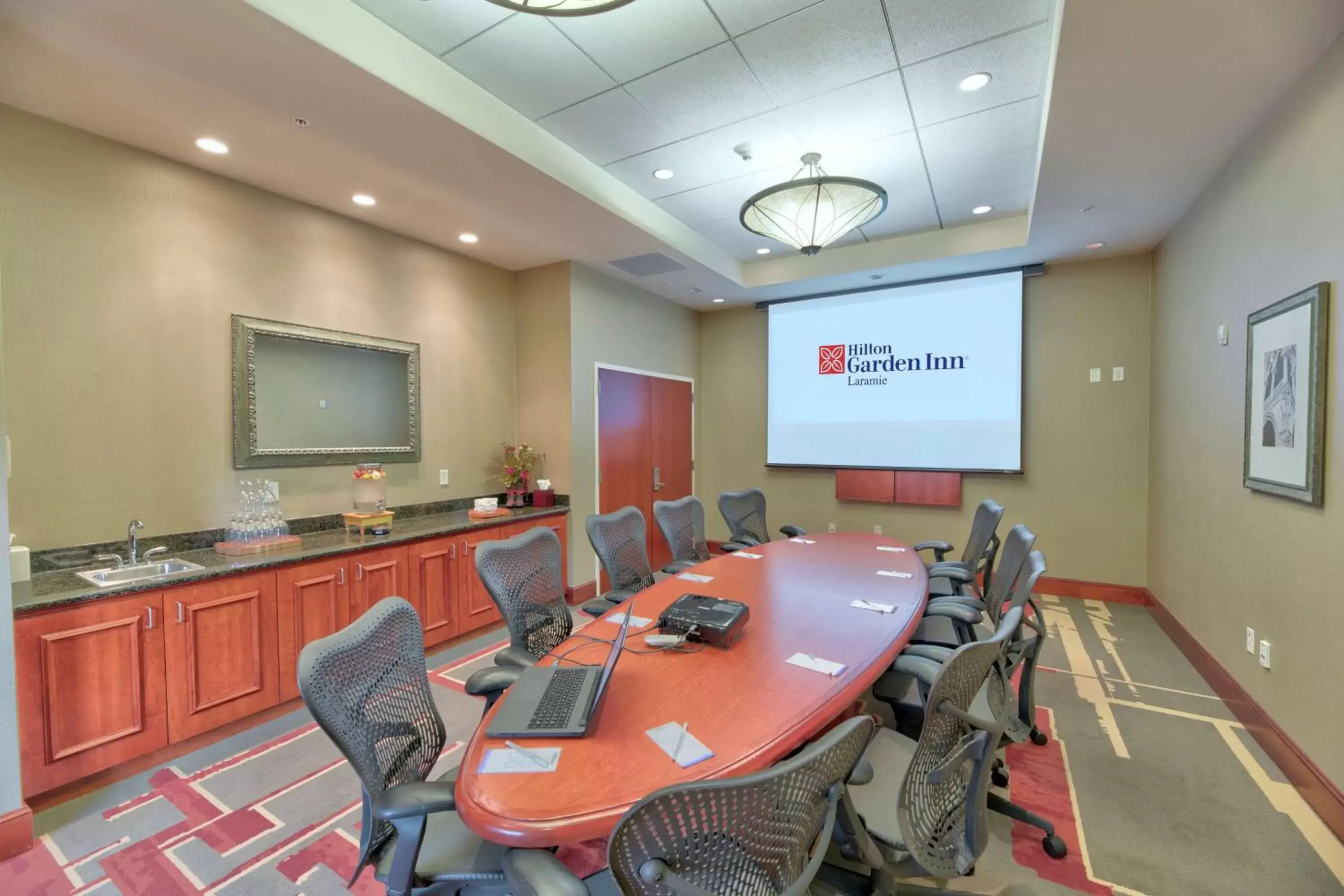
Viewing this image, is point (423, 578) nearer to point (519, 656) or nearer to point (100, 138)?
point (519, 656)

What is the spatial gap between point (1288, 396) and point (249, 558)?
5.03m

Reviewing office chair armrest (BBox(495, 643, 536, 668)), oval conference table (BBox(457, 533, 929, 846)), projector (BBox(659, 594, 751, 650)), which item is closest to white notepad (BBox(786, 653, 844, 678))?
oval conference table (BBox(457, 533, 929, 846))

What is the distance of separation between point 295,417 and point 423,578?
134 centimetres

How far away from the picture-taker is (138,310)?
9.55ft

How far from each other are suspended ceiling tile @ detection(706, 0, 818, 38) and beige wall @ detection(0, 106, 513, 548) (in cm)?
289

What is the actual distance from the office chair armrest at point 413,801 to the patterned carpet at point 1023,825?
1.02m

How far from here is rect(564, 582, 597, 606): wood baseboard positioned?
4.87 metres

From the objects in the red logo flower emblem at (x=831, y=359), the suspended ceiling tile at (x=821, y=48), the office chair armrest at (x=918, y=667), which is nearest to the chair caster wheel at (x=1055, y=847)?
the office chair armrest at (x=918, y=667)

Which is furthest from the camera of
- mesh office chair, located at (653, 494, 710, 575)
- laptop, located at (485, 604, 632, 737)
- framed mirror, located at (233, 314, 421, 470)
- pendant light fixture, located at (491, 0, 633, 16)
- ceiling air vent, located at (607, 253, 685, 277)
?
ceiling air vent, located at (607, 253, 685, 277)

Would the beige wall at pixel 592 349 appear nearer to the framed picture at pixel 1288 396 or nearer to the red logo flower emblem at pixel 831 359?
the red logo flower emblem at pixel 831 359

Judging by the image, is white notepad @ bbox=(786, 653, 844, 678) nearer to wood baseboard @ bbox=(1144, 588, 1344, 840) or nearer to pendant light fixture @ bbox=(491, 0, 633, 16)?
wood baseboard @ bbox=(1144, 588, 1344, 840)

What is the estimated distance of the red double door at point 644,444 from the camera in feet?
17.4

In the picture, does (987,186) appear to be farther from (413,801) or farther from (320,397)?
(320,397)

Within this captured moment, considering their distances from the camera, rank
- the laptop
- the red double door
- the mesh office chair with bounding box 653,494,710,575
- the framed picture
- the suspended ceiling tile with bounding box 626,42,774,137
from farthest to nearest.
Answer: the red double door → the mesh office chair with bounding box 653,494,710,575 → the suspended ceiling tile with bounding box 626,42,774,137 → the framed picture → the laptop
